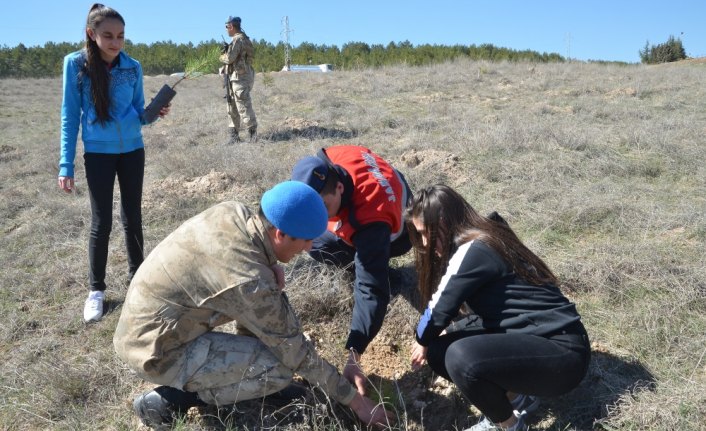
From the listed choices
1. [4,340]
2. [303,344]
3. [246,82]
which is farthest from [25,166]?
[303,344]

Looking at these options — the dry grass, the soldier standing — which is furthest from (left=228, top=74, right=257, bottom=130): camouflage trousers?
the dry grass

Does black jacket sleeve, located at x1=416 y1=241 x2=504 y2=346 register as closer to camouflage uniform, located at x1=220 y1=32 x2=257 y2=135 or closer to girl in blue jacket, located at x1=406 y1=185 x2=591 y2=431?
girl in blue jacket, located at x1=406 y1=185 x2=591 y2=431

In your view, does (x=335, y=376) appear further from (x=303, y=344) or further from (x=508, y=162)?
(x=508, y=162)

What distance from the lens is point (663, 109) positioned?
720cm

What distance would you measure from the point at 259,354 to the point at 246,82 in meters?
5.61

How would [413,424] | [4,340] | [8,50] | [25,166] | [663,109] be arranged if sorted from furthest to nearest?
[8,50], [663,109], [25,166], [4,340], [413,424]

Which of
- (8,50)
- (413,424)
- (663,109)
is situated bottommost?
(413,424)

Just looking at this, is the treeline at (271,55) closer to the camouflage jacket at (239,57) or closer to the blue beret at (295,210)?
the camouflage jacket at (239,57)

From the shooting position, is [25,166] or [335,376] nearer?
[335,376]

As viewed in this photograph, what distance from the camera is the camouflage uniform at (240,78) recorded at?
667 cm

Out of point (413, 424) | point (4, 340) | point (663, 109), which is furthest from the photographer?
point (663, 109)

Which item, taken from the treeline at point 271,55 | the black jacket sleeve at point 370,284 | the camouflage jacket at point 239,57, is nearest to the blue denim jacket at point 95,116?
the black jacket sleeve at point 370,284

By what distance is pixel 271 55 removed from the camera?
29.3 metres

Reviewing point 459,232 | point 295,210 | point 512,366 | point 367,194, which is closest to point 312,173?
point 367,194
